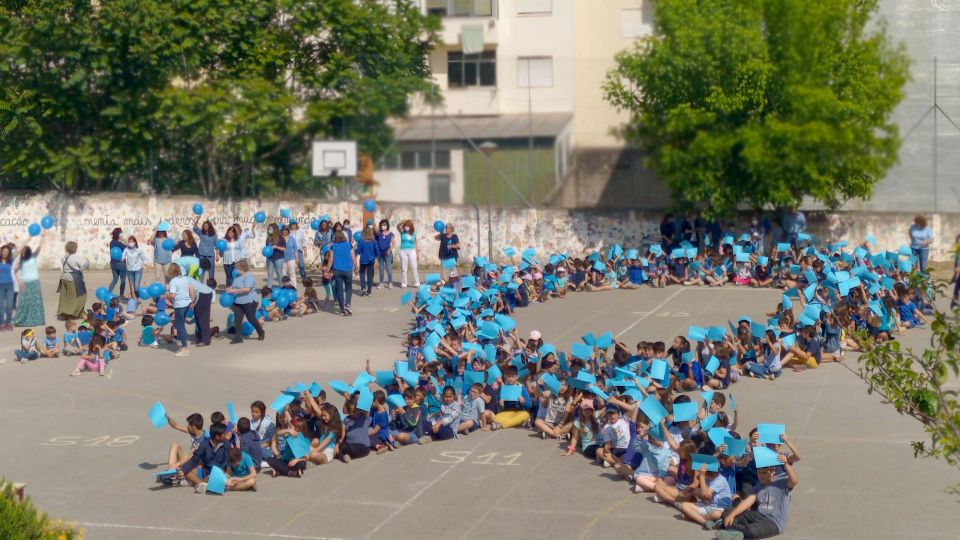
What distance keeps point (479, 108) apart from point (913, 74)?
1042 cm

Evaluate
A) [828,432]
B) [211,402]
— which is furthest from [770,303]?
[211,402]

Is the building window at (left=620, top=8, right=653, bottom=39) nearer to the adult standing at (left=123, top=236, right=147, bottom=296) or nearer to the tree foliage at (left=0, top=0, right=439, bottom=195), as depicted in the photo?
the tree foliage at (left=0, top=0, right=439, bottom=195)

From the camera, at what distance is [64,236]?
32188 mm

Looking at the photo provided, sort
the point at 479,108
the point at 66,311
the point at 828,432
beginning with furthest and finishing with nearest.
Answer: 1. the point at 479,108
2. the point at 66,311
3. the point at 828,432

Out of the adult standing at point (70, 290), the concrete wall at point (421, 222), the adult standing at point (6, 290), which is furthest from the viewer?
the concrete wall at point (421, 222)

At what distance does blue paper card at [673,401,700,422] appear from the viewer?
47.3 feet

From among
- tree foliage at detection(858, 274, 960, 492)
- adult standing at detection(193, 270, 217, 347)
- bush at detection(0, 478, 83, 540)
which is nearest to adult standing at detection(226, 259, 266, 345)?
adult standing at detection(193, 270, 217, 347)

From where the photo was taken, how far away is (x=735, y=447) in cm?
1334

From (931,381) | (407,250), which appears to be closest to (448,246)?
(407,250)

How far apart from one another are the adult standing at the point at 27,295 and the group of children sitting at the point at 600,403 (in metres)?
6.76

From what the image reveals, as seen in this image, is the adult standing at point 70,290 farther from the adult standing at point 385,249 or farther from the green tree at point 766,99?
the green tree at point 766,99

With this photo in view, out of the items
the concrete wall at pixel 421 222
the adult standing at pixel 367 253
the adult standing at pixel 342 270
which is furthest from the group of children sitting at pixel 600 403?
the concrete wall at pixel 421 222

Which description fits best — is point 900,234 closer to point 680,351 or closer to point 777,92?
point 777,92

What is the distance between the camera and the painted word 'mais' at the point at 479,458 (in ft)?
51.1
